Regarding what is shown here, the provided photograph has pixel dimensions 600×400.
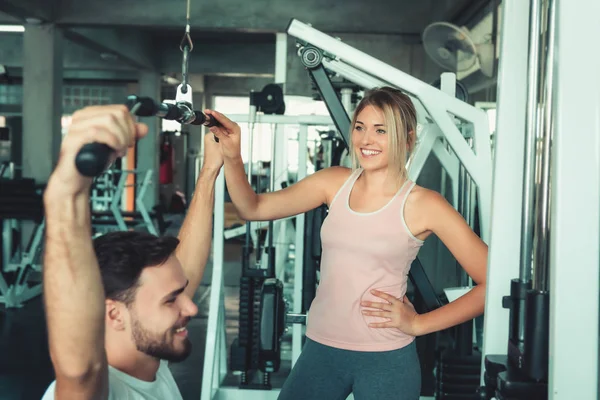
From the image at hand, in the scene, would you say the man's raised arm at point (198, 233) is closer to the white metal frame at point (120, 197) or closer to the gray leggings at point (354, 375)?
the gray leggings at point (354, 375)

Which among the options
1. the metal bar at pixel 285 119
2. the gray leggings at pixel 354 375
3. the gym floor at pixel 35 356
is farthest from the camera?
the gym floor at pixel 35 356

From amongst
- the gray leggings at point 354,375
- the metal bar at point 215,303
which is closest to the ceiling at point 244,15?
the metal bar at point 215,303

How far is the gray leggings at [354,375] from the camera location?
5.16ft

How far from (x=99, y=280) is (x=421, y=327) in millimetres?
1065

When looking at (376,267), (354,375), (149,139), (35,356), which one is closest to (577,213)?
(376,267)

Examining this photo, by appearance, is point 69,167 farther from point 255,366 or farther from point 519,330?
point 255,366

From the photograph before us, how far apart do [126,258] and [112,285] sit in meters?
0.05

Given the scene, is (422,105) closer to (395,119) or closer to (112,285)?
(395,119)

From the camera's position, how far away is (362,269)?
5.25ft

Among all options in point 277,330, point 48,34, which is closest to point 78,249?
point 277,330

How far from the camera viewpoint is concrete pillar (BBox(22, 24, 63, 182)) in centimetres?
750

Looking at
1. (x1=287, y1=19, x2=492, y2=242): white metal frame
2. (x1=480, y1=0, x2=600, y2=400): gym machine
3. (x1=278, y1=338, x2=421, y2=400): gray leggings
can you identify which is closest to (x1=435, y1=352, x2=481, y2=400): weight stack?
(x1=287, y1=19, x2=492, y2=242): white metal frame

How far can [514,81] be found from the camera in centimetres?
122

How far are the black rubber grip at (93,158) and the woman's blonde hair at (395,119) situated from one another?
1073mm
